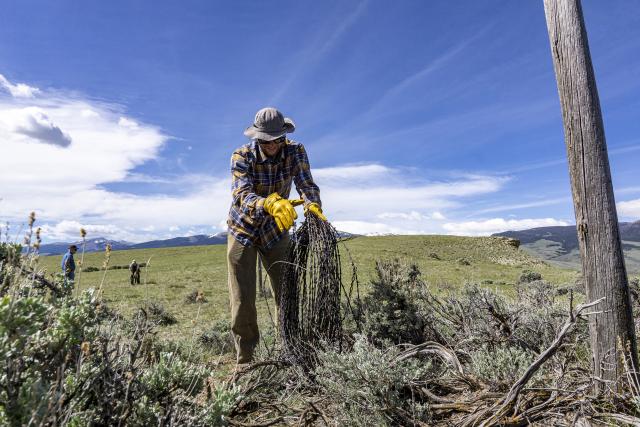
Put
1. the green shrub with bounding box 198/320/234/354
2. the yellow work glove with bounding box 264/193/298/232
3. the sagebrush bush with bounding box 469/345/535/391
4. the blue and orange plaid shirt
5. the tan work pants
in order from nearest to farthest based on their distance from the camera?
the sagebrush bush with bounding box 469/345/535/391
the yellow work glove with bounding box 264/193/298/232
the blue and orange plaid shirt
the tan work pants
the green shrub with bounding box 198/320/234/354

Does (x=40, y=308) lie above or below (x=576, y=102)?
below

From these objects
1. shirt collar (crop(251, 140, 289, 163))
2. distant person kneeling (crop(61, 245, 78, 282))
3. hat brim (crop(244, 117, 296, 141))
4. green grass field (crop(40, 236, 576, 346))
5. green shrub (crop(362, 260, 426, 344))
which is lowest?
green grass field (crop(40, 236, 576, 346))

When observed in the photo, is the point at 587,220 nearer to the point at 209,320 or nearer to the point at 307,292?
the point at 307,292

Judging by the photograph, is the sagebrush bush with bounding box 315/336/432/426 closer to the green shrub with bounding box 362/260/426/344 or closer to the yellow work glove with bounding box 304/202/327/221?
the green shrub with bounding box 362/260/426/344

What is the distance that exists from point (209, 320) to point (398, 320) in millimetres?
8454

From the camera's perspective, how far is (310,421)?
2635 millimetres

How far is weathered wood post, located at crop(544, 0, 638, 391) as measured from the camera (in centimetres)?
246

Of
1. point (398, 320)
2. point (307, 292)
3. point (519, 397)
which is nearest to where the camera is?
point (519, 397)

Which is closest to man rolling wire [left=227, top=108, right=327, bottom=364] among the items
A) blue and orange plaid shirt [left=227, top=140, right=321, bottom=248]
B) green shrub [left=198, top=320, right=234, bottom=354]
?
blue and orange plaid shirt [left=227, top=140, right=321, bottom=248]

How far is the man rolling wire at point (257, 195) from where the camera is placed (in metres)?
3.88

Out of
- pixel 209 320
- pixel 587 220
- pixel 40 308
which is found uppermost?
pixel 587 220

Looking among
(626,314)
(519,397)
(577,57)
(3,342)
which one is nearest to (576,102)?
(577,57)

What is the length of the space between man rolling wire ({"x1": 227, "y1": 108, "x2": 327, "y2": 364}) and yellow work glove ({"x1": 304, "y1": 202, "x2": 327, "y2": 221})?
0.08 metres

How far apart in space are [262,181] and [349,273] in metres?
20.7
